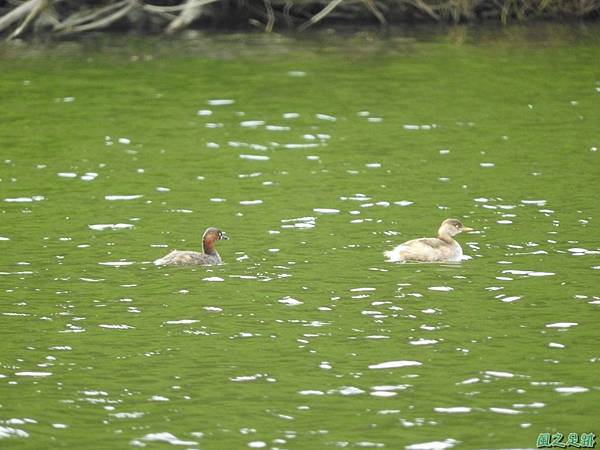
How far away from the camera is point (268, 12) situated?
43250 millimetres

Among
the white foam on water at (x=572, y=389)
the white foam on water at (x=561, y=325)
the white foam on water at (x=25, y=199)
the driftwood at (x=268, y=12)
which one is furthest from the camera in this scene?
the driftwood at (x=268, y=12)

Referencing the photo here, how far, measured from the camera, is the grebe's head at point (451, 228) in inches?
669

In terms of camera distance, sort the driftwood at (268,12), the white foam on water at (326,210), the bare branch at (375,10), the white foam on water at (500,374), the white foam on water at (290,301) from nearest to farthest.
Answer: the white foam on water at (500,374) < the white foam on water at (290,301) < the white foam on water at (326,210) < the driftwood at (268,12) < the bare branch at (375,10)

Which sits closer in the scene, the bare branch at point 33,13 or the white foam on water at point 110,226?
the white foam on water at point 110,226

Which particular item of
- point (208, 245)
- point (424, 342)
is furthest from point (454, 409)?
point (208, 245)

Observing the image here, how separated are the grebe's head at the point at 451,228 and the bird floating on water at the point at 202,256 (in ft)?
8.26

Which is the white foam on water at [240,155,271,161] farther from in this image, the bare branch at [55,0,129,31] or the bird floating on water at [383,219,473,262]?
the bare branch at [55,0,129,31]

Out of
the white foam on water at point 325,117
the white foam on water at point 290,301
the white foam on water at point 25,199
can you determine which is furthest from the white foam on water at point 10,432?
the white foam on water at point 325,117

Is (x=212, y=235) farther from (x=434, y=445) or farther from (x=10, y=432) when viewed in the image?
(x=434, y=445)

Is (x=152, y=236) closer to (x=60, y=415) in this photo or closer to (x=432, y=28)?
(x=60, y=415)

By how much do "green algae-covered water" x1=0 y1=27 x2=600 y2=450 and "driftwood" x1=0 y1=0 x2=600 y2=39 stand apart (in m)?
7.97

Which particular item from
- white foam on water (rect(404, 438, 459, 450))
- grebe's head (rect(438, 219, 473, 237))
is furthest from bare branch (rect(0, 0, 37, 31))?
white foam on water (rect(404, 438, 459, 450))

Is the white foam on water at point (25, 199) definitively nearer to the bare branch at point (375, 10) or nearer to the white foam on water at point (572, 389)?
the white foam on water at point (572, 389)

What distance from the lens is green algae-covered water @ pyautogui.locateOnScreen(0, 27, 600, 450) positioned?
11.6 meters
